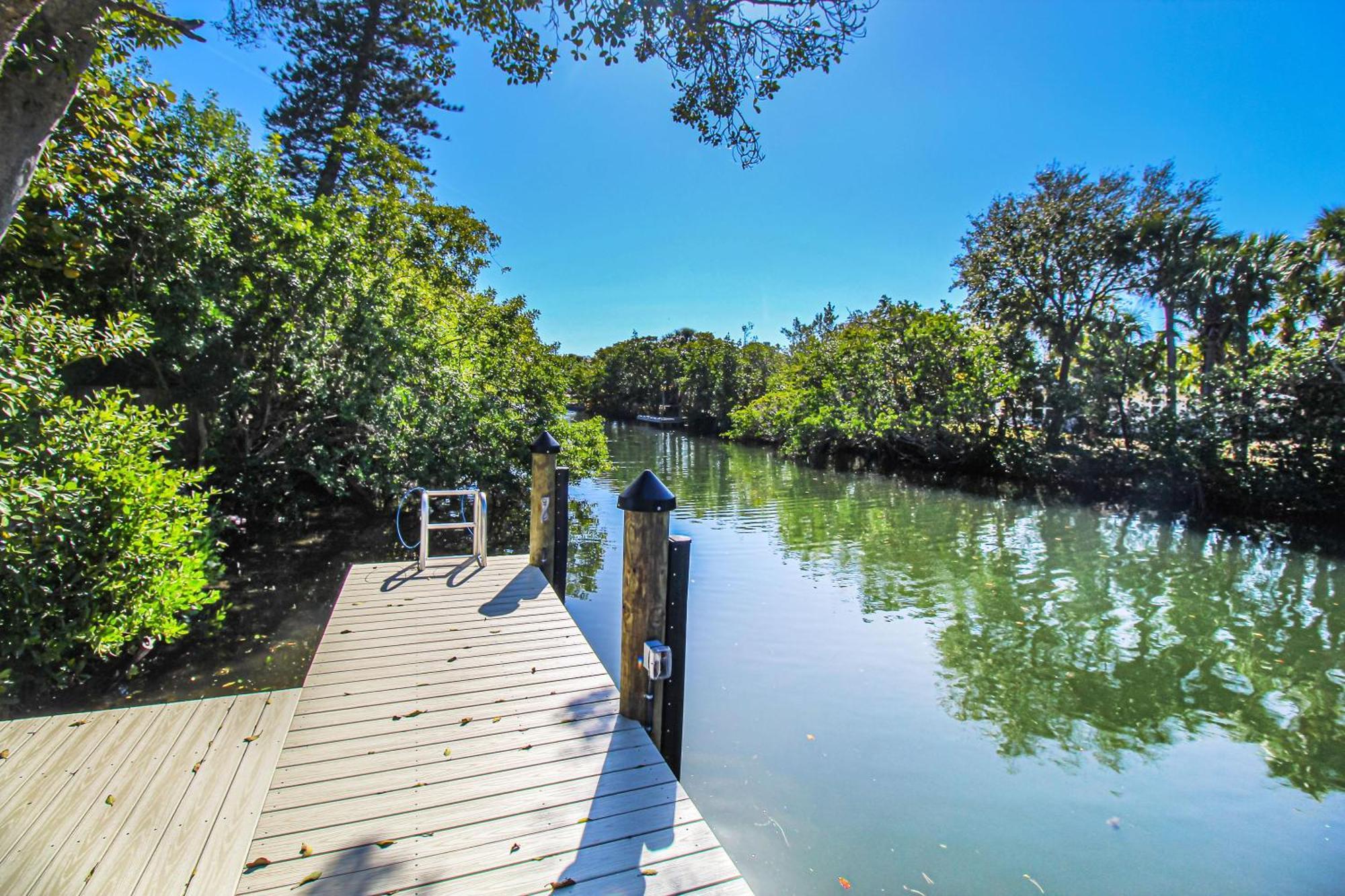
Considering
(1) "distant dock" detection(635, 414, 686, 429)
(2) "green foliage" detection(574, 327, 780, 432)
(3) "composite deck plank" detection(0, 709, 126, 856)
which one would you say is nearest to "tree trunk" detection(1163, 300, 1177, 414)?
(2) "green foliage" detection(574, 327, 780, 432)

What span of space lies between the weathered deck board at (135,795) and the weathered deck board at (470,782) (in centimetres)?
15

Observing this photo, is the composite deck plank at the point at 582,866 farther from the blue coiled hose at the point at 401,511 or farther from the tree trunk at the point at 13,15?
Answer: the blue coiled hose at the point at 401,511

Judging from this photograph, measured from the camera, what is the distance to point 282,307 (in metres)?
7.10

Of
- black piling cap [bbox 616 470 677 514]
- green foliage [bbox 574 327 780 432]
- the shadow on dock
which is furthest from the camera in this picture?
green foliage [bbox 574 327 780 432]

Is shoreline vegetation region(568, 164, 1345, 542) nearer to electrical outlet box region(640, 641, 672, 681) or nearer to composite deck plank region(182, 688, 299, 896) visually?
electrical outlet box region(640, 641, 672, 681)

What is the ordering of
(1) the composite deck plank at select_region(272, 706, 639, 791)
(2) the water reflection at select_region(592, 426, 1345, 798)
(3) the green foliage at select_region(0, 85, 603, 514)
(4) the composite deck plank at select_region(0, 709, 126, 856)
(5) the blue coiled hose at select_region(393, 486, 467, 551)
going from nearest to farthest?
(4) the composite deck plank at select_region(0, 709, 126, 856) < (1) the composite deck plank at select_region(272, 706, 639, 791) < (2) the water reflection at select_region(592, 426, 1345, 798) < (3) the green foliage at select_region(0, 85, 603, 514) < (5) the blue coiled hose at select_region(393, 486, 467, 551)

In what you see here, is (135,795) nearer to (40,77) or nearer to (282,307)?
(40,77)

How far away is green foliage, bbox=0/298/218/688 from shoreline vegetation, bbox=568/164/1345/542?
1779 cm

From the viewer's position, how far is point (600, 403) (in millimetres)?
61625

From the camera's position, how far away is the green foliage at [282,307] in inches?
210

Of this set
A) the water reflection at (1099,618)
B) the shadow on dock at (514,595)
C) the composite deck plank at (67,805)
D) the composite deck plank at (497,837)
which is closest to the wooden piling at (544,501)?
the shadow on dock at (514,595)

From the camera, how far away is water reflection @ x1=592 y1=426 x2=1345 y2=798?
4578 mm

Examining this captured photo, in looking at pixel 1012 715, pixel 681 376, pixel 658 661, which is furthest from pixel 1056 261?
pixel 681 376

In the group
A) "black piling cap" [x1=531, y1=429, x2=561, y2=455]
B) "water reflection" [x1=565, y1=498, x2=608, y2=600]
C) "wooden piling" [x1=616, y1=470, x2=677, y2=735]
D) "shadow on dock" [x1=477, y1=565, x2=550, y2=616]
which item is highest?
"black piling cap" [x1=531, y1=429, x2=561, y2=455]
